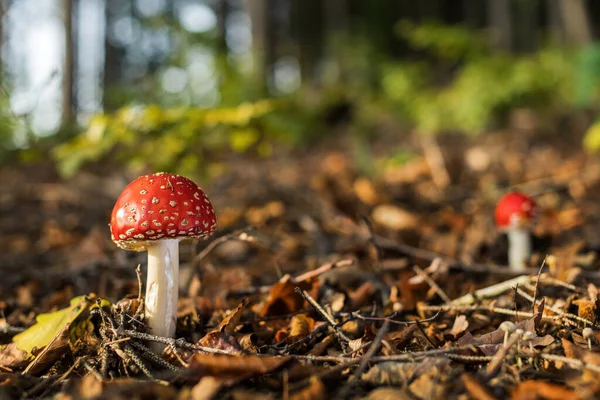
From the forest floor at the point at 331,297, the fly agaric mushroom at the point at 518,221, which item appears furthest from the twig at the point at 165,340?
the fly agaric mushroom at the point at 518,221

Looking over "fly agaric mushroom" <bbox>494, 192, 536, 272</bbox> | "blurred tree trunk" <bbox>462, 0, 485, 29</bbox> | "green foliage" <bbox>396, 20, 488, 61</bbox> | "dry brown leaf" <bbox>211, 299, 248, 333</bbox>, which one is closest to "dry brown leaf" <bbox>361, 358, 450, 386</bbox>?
"dry brown leaf" <bbox>211, 299, 248, 333</bbox>

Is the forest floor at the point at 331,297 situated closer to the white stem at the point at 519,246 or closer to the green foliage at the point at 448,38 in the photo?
the white stem at the point at 519,246

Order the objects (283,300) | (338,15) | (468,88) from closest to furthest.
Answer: (283,300)
(468,88)
(338,15)

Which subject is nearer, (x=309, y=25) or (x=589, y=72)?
(x=589, y=72)

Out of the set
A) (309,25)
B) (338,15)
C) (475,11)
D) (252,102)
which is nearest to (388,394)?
(252,102)

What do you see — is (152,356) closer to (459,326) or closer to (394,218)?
(459,326)

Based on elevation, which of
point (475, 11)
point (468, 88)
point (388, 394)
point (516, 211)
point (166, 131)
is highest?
point (475, 11)

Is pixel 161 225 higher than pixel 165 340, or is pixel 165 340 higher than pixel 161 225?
pixel 161 225

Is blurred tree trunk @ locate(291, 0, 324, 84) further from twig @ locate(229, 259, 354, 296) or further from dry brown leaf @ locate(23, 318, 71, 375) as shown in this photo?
dry brown leaf @ locate(23, 318, 71, 375)
